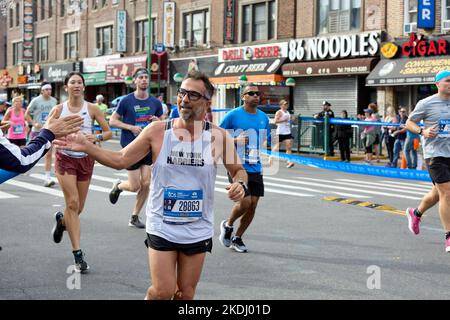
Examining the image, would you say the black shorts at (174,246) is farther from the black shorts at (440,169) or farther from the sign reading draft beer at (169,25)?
the sign reading draft beer at (169,25)

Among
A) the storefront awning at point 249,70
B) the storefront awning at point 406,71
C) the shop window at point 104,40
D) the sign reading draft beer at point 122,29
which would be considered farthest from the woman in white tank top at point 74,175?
the shop window at point 104,40

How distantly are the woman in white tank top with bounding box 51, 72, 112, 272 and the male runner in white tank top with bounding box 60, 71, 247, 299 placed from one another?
7.76 feet

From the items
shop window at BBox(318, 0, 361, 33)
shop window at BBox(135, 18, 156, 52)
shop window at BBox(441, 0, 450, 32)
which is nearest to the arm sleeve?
shop window at BBox(441, 0, 450, 32)

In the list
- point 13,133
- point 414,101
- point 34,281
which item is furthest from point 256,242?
point 414,101

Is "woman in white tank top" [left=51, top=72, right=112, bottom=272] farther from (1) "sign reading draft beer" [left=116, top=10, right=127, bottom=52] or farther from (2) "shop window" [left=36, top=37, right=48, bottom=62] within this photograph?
(2) "shop window" [left=36, top=37, right=48, bottom=62]

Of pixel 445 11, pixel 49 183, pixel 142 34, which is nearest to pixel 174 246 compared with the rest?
pixel 49 183

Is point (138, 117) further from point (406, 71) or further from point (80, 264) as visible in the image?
point (406, 71)

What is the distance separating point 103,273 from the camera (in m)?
6.77

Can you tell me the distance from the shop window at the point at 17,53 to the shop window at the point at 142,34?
683 inches

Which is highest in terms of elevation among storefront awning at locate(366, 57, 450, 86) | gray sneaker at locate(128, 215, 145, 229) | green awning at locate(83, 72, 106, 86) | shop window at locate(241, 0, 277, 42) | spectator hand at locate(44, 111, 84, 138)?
shop window at locate(241, 0, 277, 42)

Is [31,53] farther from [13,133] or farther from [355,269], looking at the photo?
[355,269]

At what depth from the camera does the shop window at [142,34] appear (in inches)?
1612

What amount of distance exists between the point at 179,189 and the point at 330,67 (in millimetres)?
24528

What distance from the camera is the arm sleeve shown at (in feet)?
14.4
